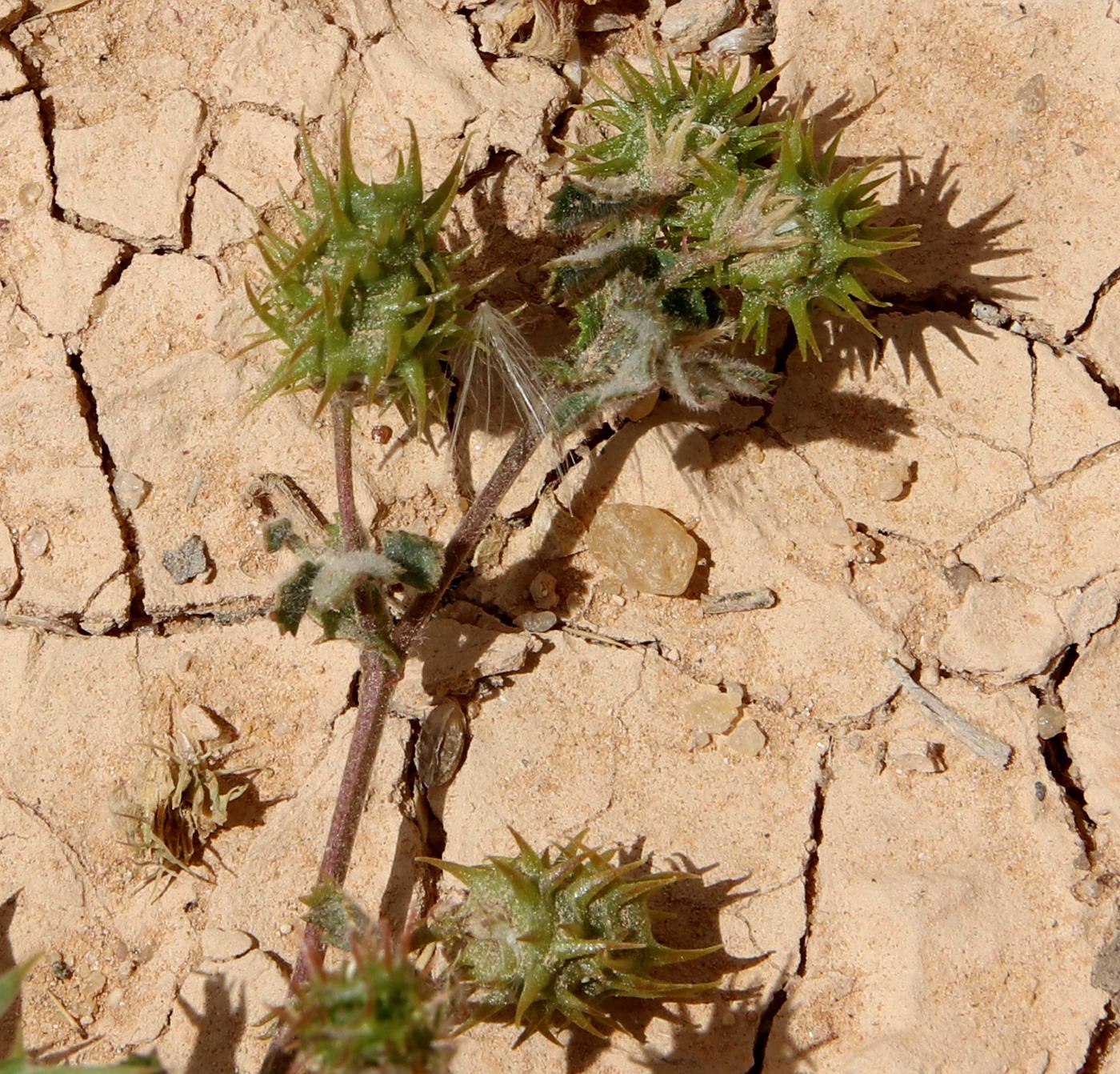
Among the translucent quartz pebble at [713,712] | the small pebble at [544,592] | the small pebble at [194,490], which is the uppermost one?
the small pebble at [194,490]

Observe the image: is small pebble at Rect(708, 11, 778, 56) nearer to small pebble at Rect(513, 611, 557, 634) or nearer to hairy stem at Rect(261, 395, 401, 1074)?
hairy stem at Rect(261, 395, 401, 1074)

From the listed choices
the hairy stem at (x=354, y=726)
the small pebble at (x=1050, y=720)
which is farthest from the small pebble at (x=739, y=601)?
the hairy stem at (x=354, y=726)

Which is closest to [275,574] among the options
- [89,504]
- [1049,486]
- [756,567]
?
[89,504]

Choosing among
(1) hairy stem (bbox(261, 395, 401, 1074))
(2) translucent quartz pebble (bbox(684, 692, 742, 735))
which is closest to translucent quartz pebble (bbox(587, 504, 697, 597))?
(2) translucent quartz pebble (bbox(684, 692, 742, 735))

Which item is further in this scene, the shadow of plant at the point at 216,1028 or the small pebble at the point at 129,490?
the small pebble at the point at 129,490

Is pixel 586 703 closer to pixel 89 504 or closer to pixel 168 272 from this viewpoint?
pixel 89 504

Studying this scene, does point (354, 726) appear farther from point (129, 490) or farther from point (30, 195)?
point (30, 195)

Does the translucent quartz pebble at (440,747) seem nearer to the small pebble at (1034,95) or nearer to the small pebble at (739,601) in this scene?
the small pebble at (739,601)
